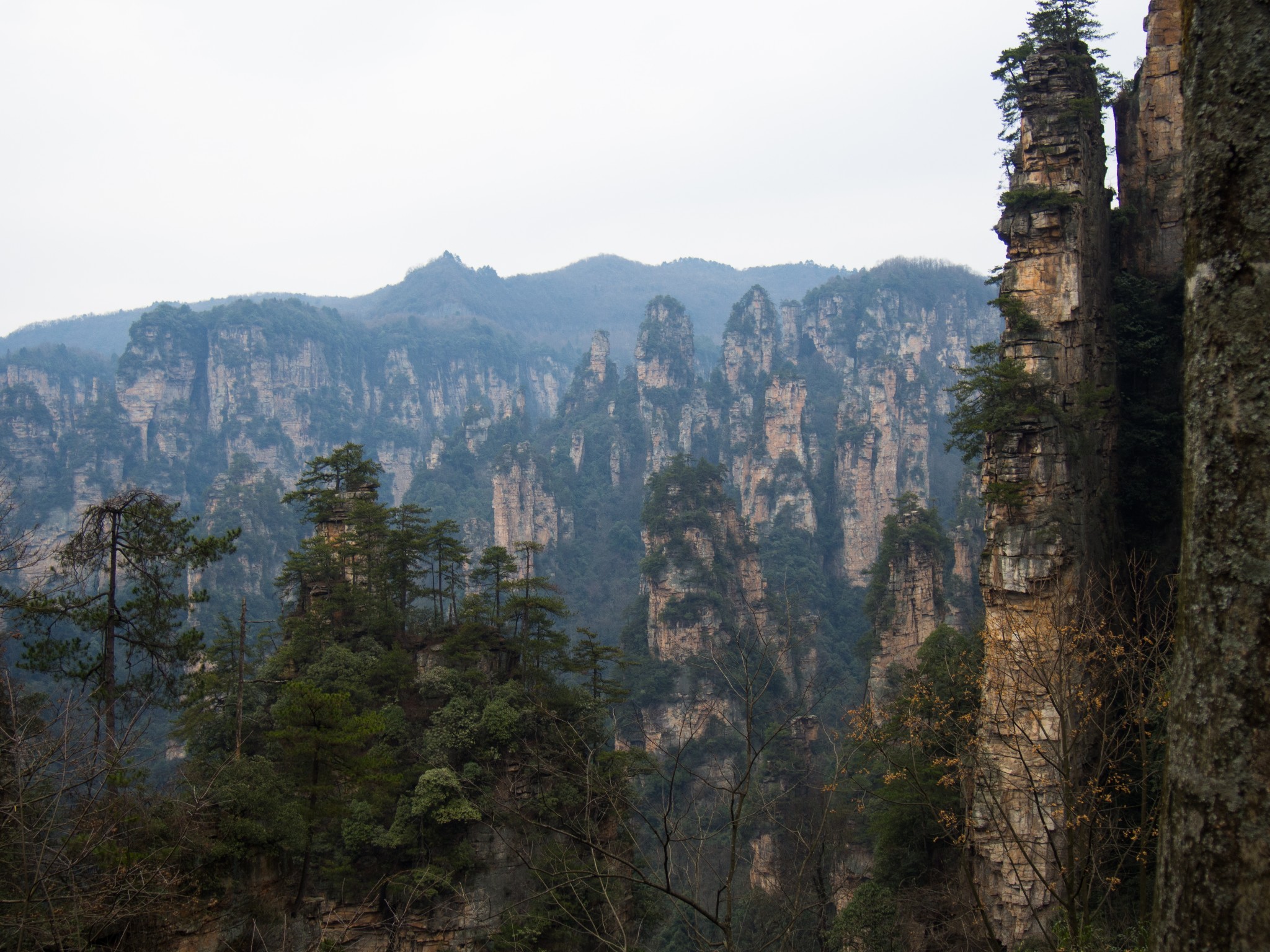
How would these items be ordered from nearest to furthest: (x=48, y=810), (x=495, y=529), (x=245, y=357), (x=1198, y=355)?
1. (x=1198, y=355)
2. (x=48, y=810)
3. (x=495, y=529)
4. (x=245, y=357)

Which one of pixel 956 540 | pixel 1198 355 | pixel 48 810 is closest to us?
pixel 1198 355

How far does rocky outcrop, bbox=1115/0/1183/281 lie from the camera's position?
18.1m

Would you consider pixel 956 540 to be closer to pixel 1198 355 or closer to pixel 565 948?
pixel 565 948

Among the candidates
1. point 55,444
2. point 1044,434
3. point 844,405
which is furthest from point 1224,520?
point 55,444

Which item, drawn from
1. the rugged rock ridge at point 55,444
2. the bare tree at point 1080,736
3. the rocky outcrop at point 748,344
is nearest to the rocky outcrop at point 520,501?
the rocky outcrop at point 748,344

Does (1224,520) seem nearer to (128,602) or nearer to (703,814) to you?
(128,602)

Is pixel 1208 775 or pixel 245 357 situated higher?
pixel 245 357

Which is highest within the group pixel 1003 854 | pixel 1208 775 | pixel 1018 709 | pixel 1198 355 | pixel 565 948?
pixel 1198 355

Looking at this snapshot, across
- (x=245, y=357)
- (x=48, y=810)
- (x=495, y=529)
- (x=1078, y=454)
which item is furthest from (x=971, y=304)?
(x=48, y=810)

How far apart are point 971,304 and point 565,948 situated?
11253 centimetres

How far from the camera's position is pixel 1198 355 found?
223 centimetres

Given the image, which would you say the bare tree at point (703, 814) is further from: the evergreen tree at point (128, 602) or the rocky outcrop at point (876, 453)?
the rocky outcrop at point (876, 453)

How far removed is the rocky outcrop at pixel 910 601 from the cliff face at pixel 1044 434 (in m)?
21.3

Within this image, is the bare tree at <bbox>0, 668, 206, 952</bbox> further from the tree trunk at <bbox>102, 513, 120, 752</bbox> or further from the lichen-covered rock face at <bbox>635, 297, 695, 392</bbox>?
the lichen-covered rock face at <bbox>635, 297, 695, 392</bbox>
